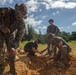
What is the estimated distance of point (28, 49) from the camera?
37.4ft

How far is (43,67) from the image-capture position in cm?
993

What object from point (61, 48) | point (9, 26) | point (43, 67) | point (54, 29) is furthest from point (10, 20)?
point (54, 29)

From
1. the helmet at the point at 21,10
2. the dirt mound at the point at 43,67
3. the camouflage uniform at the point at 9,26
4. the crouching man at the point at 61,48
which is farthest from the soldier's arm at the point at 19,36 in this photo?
the crouching man at the point at 61,48

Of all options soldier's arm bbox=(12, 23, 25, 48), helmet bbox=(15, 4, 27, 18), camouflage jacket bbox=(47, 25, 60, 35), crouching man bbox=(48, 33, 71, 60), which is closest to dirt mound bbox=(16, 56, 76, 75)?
crouching man bbox=(48, 33, 71, 60)

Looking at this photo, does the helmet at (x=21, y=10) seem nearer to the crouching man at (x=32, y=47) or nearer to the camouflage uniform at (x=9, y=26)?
the camouflage uniform at (x=9, y=26)

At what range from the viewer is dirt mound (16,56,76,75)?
903 cm

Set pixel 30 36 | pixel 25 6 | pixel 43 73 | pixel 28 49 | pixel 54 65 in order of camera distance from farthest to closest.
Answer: pixel 30 36, pixel 28 49, pixel 54 65, pixel 43 73, pixel 25 6

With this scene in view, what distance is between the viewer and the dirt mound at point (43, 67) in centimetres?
903

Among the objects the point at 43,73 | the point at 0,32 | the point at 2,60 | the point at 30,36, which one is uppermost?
the point at 0,32

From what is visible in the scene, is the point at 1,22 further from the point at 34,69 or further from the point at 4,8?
the point at 34,69

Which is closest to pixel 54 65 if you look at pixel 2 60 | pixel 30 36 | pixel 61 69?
pixel 61 69

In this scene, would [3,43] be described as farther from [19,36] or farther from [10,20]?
[10,20]

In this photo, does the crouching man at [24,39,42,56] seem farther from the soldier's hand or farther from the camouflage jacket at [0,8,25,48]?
the soldier's hand

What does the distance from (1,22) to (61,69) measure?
13.9 feet
